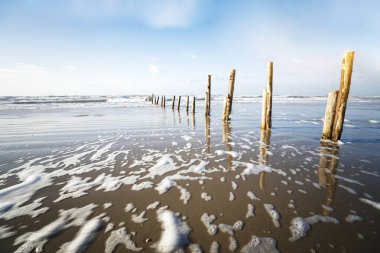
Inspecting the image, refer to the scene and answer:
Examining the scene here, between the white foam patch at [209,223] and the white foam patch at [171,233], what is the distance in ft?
0.73

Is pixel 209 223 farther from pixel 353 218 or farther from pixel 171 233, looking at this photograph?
pixel 353 218

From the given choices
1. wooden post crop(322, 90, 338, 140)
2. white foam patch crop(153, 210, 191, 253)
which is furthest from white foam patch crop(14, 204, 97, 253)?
wooden post crop(322, 90, 338, 140)

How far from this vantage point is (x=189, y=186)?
3889 millimetres

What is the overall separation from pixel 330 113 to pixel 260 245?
657cm

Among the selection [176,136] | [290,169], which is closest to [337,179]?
[290,169]

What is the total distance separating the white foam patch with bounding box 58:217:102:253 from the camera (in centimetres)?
234

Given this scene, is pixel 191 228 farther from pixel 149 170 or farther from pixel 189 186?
pixel 149 170

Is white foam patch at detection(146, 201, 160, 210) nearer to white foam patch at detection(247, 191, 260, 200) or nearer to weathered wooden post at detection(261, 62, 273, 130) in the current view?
white foam patch at detection(247, 191, 260, 200)

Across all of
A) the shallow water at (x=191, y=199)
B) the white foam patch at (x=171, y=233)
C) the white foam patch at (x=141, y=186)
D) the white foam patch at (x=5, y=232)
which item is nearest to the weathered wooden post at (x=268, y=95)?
the shallow water at (x=191, y=199)

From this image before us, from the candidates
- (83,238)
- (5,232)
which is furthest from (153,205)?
(5,232)

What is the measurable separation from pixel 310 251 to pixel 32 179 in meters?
4.61

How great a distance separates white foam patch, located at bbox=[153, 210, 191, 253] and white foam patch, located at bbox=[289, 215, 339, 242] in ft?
3.74

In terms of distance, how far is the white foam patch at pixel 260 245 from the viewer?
2270mm

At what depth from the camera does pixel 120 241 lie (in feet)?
8.02
